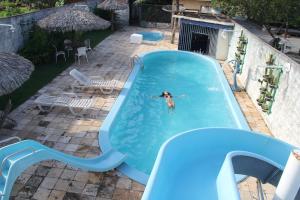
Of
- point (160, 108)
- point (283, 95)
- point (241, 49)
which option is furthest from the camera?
point (241, 49)

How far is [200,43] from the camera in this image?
2111 centimetres

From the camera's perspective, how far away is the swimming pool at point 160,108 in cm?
995

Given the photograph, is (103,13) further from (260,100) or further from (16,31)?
(260,100)

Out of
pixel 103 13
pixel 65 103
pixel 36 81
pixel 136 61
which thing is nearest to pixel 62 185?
pixel 65 103

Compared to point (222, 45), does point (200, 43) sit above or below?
below

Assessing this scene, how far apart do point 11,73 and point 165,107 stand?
22.4 feet

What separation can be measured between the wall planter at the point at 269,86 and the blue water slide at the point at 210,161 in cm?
539

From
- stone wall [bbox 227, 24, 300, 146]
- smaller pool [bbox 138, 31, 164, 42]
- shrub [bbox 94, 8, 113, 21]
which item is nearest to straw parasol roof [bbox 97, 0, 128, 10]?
shrub [bbox 94, 8, 113, 21]

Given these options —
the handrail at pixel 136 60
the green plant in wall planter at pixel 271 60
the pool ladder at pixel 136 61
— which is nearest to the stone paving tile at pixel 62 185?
the green plant in wall planter at pixel 271 60

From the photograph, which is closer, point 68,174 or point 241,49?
point 68,174

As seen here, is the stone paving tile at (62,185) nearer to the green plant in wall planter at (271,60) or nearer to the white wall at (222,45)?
the green plant in wall planter at (271,60)

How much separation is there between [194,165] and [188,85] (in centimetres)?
1060

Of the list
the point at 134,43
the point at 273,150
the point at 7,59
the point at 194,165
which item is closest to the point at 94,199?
the point at 194,165

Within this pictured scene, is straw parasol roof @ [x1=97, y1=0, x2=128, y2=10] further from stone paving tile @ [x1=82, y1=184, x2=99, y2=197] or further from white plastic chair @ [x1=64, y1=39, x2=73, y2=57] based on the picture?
stone paving tile @ [x1=82, y1=184, x2=99, y2=197]
